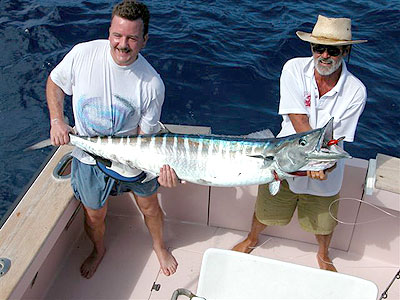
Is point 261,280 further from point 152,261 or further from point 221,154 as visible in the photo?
point 152,261

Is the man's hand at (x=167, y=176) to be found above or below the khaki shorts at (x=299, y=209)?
above

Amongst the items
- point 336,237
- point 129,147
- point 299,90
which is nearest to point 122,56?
point 129,147

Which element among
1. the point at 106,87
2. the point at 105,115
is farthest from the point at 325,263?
the point at 106,87

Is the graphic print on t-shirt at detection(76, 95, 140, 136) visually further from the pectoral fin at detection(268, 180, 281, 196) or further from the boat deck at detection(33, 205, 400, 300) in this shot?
the boat deck at detection(33, 205, 400, 300)

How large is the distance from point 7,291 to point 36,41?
228 inches

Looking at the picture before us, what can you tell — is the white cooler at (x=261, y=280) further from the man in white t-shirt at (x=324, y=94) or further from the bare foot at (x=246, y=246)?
the bare foot at (x=246, y=246)

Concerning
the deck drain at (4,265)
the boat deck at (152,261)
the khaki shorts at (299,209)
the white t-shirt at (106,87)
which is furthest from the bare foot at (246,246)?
the deck drain at (4,265)

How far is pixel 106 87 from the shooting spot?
2.68m

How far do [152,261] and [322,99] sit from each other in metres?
1.83

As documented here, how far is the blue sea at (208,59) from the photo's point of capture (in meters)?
5.75

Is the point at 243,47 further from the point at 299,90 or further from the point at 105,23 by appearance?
the point at 299,90

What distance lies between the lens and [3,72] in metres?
6.50

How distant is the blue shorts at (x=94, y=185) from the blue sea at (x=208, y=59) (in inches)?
87.4

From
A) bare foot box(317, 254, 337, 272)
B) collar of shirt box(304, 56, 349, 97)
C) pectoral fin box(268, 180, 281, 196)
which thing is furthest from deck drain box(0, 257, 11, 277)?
bare foot box(317, 254, 337, 272)
